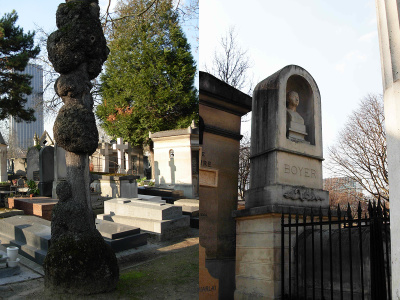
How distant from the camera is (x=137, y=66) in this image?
3.89 metres

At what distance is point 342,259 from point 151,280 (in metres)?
1.98

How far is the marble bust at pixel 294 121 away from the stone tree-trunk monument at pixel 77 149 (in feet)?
6.53

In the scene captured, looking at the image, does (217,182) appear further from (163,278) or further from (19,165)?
(19,165)

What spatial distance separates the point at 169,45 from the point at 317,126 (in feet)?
5.03

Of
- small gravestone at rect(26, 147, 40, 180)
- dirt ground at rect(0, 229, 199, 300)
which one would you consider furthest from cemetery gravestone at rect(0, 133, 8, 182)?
dirt ground at rect(0, 229, 199, 300)

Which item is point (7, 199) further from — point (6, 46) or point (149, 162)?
point (149, 162)

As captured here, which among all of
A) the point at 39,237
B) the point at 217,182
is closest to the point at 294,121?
the point at 217,182

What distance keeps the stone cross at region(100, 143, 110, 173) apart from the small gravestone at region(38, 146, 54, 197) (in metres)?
2.02

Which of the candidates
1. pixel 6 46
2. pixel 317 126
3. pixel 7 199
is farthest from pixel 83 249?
pixel 6 46

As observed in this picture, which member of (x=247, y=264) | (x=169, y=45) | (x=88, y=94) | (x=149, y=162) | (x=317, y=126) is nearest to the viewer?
(x=247, y=264)

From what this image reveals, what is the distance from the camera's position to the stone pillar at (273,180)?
260 centimetres

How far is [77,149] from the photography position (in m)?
3.66

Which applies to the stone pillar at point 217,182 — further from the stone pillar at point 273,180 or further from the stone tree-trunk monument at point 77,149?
the stone tree-trunk monument at point 77,149

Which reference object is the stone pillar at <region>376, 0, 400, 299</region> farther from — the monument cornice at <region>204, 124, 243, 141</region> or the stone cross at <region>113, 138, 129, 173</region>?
the stone cross at <region>113, 138, 129, 173</region>
